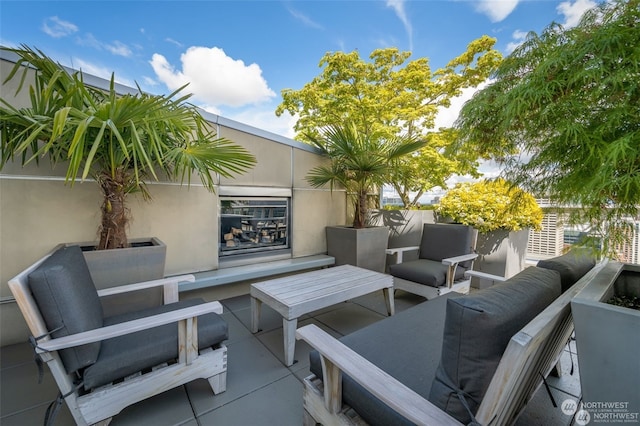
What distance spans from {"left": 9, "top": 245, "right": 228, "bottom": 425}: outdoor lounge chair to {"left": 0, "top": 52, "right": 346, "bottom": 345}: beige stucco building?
4.01 ft

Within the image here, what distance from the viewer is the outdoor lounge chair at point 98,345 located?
121 centimetres

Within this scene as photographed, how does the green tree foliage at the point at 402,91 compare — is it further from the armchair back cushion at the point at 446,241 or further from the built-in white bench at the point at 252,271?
the built-in white bench at the point at 252,271

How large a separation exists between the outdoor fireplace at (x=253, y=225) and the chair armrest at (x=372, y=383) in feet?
8.49

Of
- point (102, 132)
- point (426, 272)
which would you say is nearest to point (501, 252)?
point (426, 272)

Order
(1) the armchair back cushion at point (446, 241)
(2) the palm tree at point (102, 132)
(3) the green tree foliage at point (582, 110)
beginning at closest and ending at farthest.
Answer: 1. (3) the green tree foliage at point (582, 110)
2. (2) the palm tree at point (102, 132)
3. (1) the armchair back cushion at point (446, 241)

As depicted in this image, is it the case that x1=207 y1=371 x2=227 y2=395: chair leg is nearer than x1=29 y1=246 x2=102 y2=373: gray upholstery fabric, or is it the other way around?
x1=29 y1=246 x2=102 y2=373: gray upholstery fabric

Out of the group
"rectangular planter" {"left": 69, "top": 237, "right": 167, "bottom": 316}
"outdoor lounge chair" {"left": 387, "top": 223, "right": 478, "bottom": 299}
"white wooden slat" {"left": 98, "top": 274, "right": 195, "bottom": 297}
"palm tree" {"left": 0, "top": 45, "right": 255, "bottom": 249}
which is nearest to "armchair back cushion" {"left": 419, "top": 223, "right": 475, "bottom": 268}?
"outdoor lounge chair" {"left": 387, "top": 223, "right": 478, "bottom": 299}

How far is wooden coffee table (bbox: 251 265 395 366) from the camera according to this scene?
2015 mm

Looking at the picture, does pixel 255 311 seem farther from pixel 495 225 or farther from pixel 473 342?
pixel 495 225

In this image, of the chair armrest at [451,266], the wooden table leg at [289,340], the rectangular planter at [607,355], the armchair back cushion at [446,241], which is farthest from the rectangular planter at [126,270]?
the armchair back cushion at [446,241]

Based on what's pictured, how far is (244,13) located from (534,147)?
490 cm

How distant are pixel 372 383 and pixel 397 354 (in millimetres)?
505

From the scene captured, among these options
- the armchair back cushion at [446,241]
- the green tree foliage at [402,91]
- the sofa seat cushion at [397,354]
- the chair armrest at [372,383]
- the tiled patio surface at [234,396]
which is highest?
the green tree foliage at [402,91]

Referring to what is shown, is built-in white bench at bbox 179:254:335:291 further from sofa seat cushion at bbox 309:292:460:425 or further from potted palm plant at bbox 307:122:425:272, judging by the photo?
sofa seat cushion at bbox 309:292:460:425
